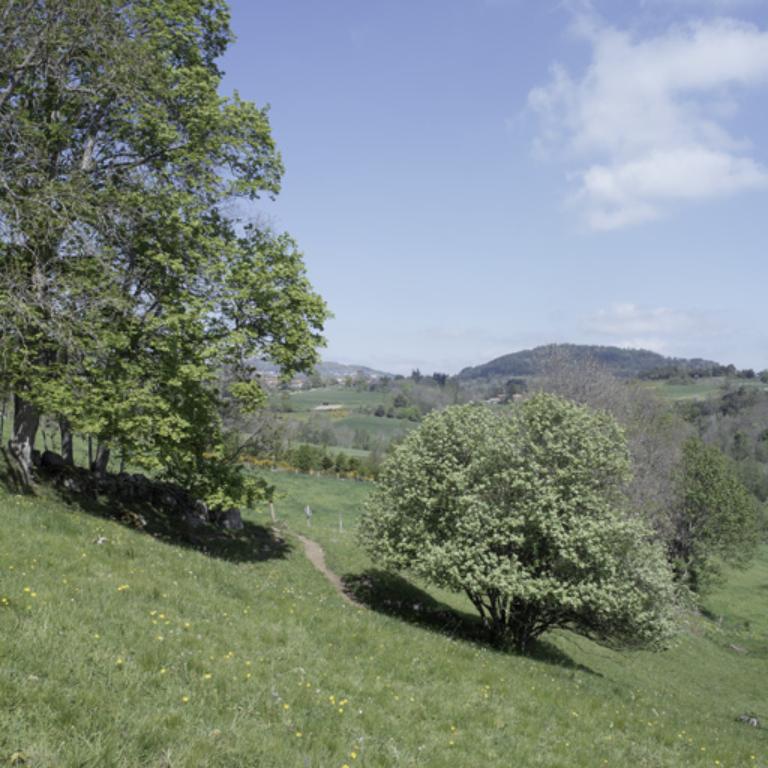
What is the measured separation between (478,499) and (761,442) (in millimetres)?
170082

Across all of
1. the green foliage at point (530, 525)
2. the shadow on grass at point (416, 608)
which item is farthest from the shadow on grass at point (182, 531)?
the green foliage at point (530, 525)

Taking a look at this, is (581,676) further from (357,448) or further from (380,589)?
(357,448)

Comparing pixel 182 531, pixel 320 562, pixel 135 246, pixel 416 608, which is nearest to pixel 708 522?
pixel 416 608

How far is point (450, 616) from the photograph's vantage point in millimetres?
28234

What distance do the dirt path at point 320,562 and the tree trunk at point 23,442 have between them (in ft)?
45.0

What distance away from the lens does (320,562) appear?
30.5 meters

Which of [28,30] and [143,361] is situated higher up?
[28,30]

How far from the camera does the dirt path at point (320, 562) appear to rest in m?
26.5

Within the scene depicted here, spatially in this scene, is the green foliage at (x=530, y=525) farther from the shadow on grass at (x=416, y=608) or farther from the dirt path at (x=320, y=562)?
the dirt path at (x=320, y=562)

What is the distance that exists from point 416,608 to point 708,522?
41651 mm

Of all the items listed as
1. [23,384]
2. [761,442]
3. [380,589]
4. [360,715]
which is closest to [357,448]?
[761,442]

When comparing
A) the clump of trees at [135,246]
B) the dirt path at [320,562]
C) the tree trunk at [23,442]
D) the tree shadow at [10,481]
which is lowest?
the dirt path at [320,562]

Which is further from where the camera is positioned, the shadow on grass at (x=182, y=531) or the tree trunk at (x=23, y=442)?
the shadow on grass at (x=182, y=531)

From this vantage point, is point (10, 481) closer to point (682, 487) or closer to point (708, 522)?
point (682, 487)
